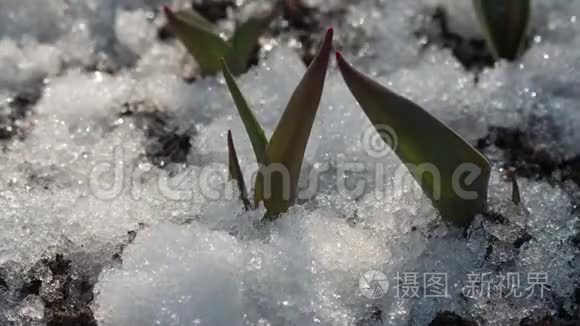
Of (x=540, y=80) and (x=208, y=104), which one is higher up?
(x=208, y=104)

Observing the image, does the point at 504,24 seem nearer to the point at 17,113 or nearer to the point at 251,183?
the point at 251,183

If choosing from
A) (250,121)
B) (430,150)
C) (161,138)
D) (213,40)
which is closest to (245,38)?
(213,40)

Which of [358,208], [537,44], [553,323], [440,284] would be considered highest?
[537,44]

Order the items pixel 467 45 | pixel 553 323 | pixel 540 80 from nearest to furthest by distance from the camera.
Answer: pixel 553 323 → pixel 540 80 → pixel 467 45

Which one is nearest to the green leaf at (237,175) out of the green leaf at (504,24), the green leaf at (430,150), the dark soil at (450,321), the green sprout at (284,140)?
the green sprout at (284,140)

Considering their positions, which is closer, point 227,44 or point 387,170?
point 387,170

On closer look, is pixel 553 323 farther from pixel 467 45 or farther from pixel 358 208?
pixel 467 45

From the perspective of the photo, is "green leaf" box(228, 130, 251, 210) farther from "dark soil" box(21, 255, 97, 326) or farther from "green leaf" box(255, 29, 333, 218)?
"dark soil" box(21, 255, 97, 326)

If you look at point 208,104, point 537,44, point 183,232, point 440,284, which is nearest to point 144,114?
point 208,104
